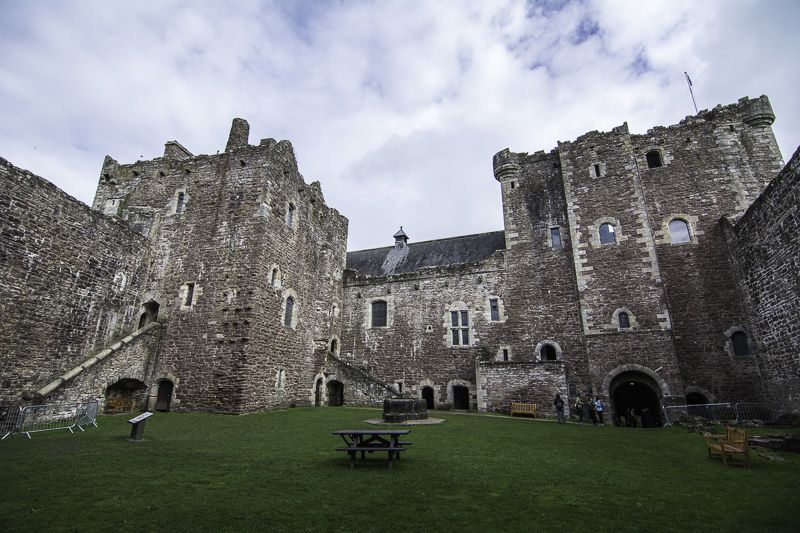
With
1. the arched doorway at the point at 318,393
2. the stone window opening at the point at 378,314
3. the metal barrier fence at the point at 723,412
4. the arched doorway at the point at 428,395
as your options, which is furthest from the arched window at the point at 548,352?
the arched doorway at the point at 318,393

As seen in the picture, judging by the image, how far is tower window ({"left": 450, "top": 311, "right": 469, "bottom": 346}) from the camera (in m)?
22.9

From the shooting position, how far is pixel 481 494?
6.24 metres

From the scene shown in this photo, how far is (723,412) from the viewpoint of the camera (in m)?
16.9

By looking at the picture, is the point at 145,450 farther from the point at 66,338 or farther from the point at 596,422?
the point at 596,422

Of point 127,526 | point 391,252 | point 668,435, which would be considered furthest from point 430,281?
point 127,526

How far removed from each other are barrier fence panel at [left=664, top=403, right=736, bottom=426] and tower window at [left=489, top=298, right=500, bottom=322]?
8.62m

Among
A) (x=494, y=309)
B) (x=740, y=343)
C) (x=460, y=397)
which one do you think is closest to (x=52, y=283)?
(x=460, y=397)

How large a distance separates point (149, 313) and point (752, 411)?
26.5 m

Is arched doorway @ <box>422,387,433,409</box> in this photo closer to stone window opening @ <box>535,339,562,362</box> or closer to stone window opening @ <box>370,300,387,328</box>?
stone window opening @ <box>370,300,387,328</box>

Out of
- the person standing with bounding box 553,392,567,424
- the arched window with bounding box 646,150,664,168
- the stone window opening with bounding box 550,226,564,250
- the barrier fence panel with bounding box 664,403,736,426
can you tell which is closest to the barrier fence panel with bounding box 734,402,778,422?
the barrier fence panel with bounding box 664,403,736,426

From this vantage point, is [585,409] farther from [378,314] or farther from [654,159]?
[654,159]

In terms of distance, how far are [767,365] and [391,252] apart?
21743mm

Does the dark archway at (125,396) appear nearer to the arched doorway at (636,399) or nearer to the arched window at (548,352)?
the arched window at (548,352)

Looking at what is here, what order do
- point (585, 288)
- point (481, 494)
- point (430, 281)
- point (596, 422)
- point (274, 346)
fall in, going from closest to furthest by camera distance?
point (481, 494) → point (596, 422) → point (274, 346) → point (585, 288) → point (430, 281)
